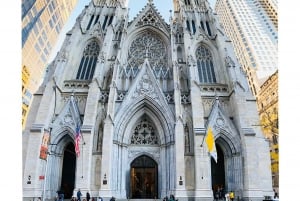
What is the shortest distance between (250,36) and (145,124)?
93.7ft

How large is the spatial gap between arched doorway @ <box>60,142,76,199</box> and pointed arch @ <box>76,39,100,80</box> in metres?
6.45

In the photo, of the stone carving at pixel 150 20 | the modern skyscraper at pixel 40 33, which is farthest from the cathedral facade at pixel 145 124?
the stone carving at pixel 150 20

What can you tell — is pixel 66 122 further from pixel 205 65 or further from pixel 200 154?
pixel 205 65

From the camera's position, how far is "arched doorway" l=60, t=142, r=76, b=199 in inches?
779

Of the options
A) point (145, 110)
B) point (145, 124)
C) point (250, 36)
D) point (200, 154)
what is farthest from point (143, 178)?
point (250, 36)

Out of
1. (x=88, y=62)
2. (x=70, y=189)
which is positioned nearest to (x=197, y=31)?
(x=88, y=62)

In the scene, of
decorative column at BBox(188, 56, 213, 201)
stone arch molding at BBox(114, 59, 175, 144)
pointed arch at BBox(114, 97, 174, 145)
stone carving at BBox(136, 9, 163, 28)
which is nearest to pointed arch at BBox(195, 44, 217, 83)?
decorative column at BBox(188, 56, 213, 201)

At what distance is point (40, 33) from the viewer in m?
25.6

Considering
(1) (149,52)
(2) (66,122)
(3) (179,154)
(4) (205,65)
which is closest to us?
(3) (179,154)

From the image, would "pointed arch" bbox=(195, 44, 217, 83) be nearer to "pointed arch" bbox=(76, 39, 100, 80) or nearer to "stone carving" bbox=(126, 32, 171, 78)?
"stone carving" bbox=(126, 32, 171, 78)

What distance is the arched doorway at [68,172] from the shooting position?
19797 mm

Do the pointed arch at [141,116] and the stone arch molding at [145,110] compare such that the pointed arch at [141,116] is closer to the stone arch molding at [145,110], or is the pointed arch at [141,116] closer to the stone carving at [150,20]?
the stone arch molding at [145,110]

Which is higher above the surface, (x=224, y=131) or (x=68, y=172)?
(x=224, y=131)
